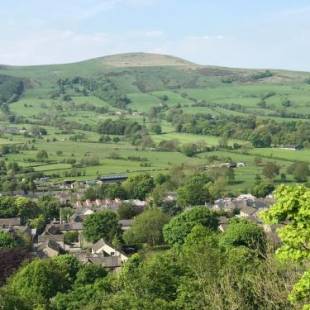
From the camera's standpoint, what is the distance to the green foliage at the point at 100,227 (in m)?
57.2

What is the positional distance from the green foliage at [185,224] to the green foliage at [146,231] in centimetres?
285

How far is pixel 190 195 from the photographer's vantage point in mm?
74250

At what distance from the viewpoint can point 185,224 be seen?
52.6m

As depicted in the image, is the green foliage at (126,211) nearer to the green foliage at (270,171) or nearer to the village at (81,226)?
the village at (81,226)

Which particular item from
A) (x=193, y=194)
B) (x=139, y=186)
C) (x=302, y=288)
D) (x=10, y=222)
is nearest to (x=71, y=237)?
(x=10, y=222)

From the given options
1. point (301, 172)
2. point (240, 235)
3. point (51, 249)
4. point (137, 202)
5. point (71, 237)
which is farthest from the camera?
point (301, 172)

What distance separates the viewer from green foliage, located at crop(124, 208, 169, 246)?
5603cm

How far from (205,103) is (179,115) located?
3095 cm

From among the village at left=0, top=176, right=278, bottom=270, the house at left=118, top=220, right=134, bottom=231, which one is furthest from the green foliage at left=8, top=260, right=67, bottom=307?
the house at left=118, top=220, right=134, bottom=231

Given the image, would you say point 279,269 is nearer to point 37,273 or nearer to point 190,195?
point 37,273

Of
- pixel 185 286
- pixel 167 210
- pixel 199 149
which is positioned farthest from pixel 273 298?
pixel 199 149

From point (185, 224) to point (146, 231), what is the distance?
507cm

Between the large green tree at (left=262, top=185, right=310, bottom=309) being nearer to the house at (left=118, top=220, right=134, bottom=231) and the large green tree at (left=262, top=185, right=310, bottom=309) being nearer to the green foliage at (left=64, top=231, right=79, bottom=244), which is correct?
the green foliage at (left=64, top=231, right=79, bottom=244)

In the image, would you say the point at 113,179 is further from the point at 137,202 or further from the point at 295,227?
the point at 295,227
